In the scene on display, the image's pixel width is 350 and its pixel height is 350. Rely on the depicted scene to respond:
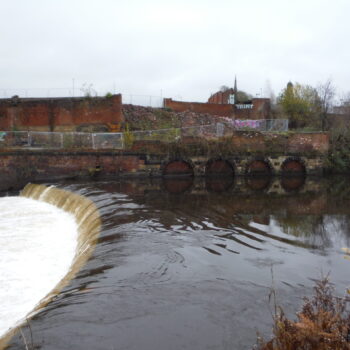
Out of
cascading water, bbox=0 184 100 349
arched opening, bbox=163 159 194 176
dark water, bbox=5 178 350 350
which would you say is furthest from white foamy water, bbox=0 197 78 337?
arched opening, bbox=163 159 194 176

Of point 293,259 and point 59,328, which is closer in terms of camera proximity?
point 59,328

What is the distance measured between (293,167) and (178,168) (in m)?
8.36

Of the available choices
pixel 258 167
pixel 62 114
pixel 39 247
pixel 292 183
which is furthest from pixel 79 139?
pixel 39 247

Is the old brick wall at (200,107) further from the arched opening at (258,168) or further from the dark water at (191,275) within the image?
the dark water at (191,275)

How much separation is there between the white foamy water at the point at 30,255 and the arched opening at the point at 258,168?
575 inches

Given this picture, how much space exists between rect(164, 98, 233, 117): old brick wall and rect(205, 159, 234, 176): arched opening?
12.5 m

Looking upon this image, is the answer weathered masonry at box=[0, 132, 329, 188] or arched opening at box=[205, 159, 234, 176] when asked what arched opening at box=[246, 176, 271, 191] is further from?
arched opening at box=[205, 159, 234, 176]

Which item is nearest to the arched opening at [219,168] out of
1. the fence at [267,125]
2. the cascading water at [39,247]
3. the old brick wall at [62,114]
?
the fence at [267,125]

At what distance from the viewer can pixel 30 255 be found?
9.38m

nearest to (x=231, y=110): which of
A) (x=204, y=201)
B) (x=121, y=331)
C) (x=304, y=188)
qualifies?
(x=304, y=188)

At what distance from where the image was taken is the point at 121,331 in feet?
15.8

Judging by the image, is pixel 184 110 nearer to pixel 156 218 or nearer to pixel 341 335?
pixel 156 218

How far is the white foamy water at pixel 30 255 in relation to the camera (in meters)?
6.64

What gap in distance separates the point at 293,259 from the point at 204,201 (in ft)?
26.3
